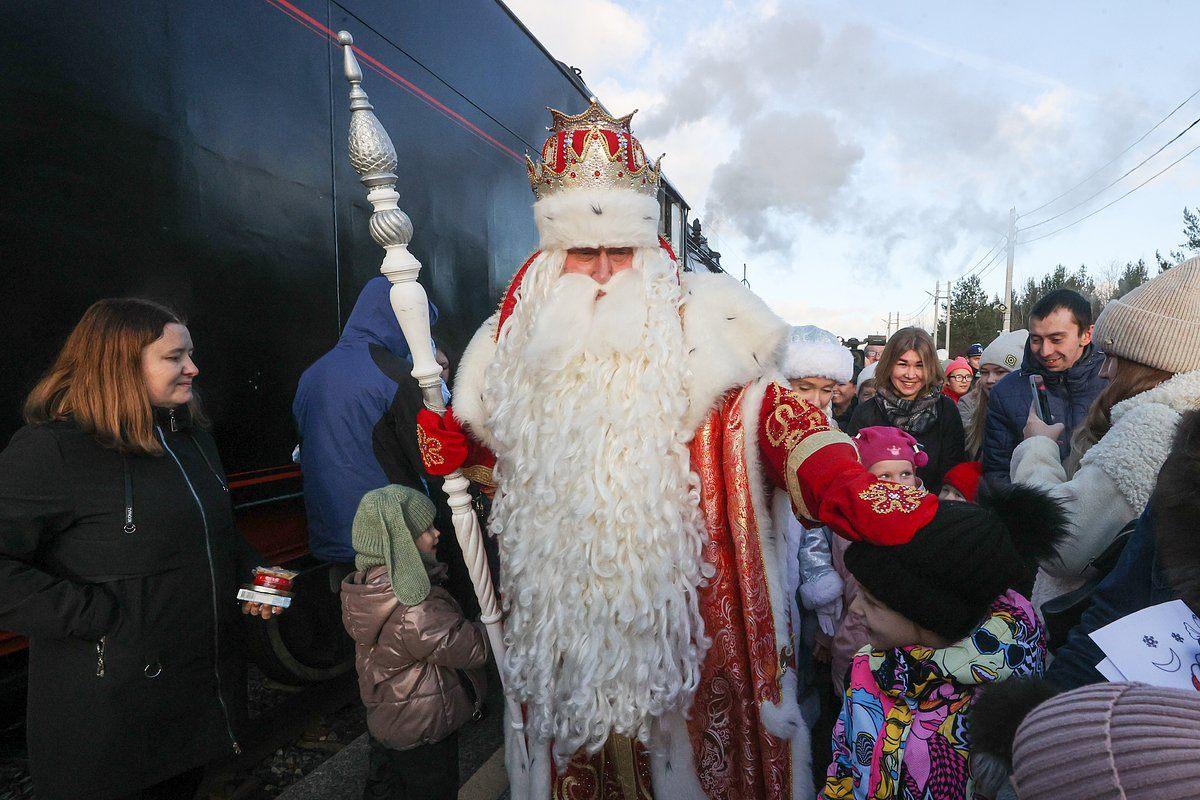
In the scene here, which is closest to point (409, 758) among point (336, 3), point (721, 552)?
point (721, 552)

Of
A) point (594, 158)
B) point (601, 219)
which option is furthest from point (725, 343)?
point (594, 158)

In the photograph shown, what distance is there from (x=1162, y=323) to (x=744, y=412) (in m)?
1.16

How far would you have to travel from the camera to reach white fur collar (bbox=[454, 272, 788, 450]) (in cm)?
158

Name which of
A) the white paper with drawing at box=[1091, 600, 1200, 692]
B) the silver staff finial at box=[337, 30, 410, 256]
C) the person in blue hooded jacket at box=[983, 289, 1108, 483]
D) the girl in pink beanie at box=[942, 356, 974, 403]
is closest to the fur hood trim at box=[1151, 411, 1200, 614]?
the white paper with drawing at box=[1091, 600, 1200, 692]

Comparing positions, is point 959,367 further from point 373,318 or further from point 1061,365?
point 373,318

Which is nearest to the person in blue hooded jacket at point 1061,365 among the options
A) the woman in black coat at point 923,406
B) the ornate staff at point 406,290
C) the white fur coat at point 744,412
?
the woman in black coat at point 923,406

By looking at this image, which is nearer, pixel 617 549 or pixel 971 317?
pixel 617 549

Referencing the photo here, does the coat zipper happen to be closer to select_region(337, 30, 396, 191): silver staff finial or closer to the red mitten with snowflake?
select_region(337, 30, 396, 191): silver staff finial

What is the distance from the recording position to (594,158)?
179cm

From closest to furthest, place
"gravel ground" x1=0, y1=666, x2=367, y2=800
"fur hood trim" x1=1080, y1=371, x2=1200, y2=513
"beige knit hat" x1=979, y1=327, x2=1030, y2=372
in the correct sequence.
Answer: "fur hood trim" x1=1080, y1=371, x2=1200, y2=513 → "gravel ground" x1=0, y1=666, x2=367, y2=800 → "beige knit hat" x1=979, y1=327, x2=1030, y2=372

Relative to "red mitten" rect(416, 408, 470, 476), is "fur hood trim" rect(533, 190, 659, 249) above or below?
above

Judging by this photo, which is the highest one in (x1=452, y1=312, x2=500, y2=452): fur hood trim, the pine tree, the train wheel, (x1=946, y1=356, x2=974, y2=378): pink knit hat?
the pine tree

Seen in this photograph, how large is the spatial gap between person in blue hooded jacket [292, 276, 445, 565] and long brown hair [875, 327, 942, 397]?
104 inches

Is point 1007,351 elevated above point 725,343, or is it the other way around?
point 1007,351
